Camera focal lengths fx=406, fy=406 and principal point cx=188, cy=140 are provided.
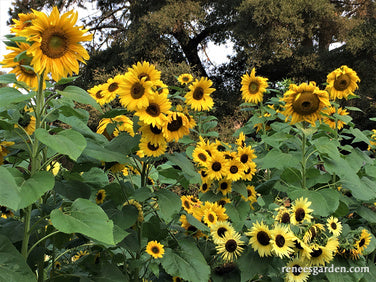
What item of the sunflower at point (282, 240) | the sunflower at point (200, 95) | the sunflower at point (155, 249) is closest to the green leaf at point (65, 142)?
the sunflower at point (155, 249)

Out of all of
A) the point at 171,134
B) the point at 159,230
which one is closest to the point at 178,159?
the point at 171,134

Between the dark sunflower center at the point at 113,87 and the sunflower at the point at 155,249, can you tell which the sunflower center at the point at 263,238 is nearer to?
the sunflower at the point at 155,249

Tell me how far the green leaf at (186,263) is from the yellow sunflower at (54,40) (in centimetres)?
70

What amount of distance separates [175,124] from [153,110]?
9 cm

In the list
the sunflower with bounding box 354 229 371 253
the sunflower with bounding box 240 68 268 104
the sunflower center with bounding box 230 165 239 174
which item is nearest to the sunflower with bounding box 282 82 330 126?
the sunflower center with bounding box 230 165 239 174

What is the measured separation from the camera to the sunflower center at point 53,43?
3.82ft

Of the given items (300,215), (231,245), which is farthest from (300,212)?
(231,245)

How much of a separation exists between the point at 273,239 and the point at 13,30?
42.9 inches

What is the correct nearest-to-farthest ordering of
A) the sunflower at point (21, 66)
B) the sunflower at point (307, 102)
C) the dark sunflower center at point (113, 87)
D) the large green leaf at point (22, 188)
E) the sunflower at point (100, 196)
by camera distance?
the large green leaf at point (22, 188)
the sunflower at point (21, 66)
the dark sunflower center at point (113, 87)
the sunflower at point (100, 196)
the sunflower at point (307, 102)

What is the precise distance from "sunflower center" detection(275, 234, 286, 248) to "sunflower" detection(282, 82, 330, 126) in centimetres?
58

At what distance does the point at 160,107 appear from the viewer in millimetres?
1337

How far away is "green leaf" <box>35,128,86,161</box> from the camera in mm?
1032

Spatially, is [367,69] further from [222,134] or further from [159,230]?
[159,230]
